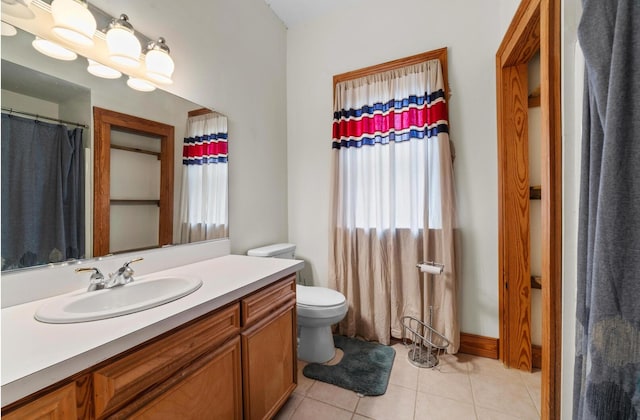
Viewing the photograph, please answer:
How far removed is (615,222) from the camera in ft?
2.02

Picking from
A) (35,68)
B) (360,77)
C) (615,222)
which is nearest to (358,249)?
(360,77)

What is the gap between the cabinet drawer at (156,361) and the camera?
0.63m

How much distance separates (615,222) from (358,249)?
1630mm

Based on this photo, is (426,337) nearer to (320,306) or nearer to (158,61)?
(320,306)

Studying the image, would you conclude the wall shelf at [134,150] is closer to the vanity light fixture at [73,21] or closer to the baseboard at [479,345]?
the vanity light fixture at [73,21]

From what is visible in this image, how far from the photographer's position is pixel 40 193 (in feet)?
3.10

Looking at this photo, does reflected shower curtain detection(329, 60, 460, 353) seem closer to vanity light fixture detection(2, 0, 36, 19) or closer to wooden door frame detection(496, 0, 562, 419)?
wooden door frame detection(496, 0, 562, 419)

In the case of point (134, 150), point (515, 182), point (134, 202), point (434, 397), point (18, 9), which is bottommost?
point (434, 397)

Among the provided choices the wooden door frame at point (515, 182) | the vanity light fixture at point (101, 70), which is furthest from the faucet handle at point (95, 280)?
the wooden door frame at point (515, 182)

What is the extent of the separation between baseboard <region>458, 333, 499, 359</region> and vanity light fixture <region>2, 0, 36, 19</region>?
2930 millimetres

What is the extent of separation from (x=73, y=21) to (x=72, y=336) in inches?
47.9

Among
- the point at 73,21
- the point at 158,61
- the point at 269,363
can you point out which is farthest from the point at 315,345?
the point at 73,21

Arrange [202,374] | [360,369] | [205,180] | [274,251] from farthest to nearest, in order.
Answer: [274,251], [360,369], [205,180], [202,374]

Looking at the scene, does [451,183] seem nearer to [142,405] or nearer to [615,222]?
[615,222]
